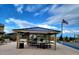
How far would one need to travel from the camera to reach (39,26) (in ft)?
17.5

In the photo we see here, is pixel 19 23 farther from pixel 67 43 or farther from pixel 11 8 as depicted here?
pixel 67 43

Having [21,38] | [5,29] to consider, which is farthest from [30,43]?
Result: [5,29]

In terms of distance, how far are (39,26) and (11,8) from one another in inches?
29.3

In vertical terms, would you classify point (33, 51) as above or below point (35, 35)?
below

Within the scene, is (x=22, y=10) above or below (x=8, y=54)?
above

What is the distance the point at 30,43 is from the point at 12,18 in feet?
2.29

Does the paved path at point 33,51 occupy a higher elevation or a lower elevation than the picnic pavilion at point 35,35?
lower

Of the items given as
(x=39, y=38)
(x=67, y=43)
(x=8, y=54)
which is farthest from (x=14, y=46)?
(x=67, y=43)

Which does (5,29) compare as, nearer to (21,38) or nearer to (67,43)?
(21,38)

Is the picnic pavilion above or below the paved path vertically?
above

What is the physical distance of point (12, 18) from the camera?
5297 mm

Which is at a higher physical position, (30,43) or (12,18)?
(12,18)
